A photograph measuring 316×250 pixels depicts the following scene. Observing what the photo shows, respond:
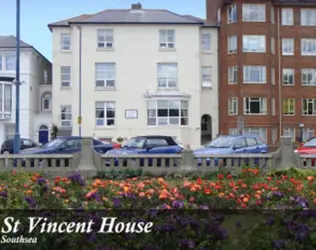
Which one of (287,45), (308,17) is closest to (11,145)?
(287,45)

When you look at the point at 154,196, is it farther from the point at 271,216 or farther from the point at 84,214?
the point at 271,216

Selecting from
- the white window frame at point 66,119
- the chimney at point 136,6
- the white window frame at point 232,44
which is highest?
the chimney at point 136,6

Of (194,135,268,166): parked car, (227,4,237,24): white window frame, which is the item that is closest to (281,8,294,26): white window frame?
(227,4,237,24): white window frame

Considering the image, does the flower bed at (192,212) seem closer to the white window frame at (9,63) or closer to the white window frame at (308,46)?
the white window frame at (308,46)

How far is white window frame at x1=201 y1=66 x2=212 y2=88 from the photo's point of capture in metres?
47.7

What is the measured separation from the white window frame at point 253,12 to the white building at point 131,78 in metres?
4.08

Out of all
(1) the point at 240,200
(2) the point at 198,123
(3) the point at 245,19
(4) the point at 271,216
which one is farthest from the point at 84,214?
(3) the point at 245,19

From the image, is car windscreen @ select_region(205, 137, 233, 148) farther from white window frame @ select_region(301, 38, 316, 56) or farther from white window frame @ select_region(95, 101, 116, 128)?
white window frame @ select_region(301, 38, 316, 56)

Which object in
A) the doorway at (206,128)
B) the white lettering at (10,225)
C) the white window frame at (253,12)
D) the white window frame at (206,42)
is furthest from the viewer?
the doorway at (206,128)

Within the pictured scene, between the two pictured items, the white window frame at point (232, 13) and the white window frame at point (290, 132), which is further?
the white window frame at point (290, 132)

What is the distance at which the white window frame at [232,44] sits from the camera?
152 feet

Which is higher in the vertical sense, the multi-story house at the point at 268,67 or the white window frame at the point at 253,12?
the white window frame at the point at 253,12

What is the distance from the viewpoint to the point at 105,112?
1777 inches

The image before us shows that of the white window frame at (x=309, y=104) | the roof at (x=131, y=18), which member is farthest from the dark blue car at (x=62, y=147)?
the white window frame at (x=309, y=104)
